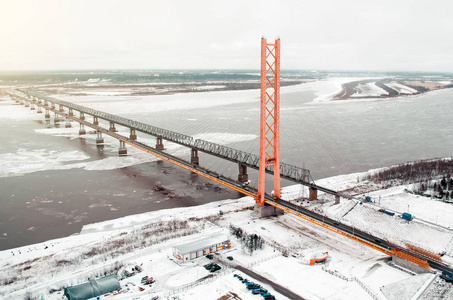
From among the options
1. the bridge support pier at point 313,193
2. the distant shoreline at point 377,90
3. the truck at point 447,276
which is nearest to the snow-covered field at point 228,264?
the truck at point 447,276

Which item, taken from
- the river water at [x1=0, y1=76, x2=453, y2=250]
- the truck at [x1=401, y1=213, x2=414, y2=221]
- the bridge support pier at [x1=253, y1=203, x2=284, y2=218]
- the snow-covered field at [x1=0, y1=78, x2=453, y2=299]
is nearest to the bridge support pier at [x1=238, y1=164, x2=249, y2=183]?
the river water at [x1=0, y1=76, x2=453, y2=250]

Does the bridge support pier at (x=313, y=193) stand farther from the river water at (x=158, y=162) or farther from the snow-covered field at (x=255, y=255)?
the river water at (x=158, y=162)

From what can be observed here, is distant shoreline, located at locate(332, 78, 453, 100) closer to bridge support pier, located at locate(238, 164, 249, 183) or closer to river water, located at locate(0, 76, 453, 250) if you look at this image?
river water, located at locate(0, 76, 453, 250)

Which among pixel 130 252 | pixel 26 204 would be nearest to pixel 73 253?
pixel 130 252

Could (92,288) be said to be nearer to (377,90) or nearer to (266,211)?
(266,211)

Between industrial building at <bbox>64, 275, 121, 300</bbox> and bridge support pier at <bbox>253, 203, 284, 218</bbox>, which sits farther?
bridge support pier at <bbox>253, 203, 284, 218</bbox>

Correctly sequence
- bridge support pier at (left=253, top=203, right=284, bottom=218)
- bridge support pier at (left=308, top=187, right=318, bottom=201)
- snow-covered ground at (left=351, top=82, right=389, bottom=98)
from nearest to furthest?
bridge support pier at (left=253, top=203, right=284, bottom=218) → bridge support pier at (left=308, top=187, right=318, bottom=201) → snow-covered ground at (left=351, top=82, right=389, bottom=98)

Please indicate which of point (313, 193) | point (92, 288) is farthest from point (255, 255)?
point (313, 193)
